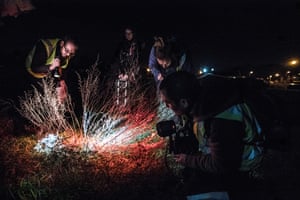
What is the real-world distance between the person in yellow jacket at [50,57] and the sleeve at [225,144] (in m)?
4.46

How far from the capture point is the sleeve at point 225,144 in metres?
2.02

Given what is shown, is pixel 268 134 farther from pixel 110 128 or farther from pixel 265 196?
pixel 110 128

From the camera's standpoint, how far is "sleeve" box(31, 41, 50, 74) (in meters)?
5.96

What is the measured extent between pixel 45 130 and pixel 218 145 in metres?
4.75

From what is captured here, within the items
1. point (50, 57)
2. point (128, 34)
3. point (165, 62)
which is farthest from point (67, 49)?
point (165, 62)

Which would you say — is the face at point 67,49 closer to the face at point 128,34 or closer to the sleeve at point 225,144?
the face at point 128,34

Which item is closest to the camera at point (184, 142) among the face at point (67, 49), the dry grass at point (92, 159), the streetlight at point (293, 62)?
the dry grass at point (92, 159)

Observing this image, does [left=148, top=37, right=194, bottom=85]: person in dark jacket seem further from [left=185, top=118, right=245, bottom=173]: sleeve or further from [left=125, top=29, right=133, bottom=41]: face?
[left=185, top=118, right=245, bottom=173]: sleeve

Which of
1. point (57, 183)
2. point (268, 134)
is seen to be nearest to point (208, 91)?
point (268, 134)

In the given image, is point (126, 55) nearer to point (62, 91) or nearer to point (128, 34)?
point (128, 34)

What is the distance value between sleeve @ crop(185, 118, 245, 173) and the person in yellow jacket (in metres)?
4.46

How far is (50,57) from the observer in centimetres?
611

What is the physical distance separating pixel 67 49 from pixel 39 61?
58cm

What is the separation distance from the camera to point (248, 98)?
2117mm
